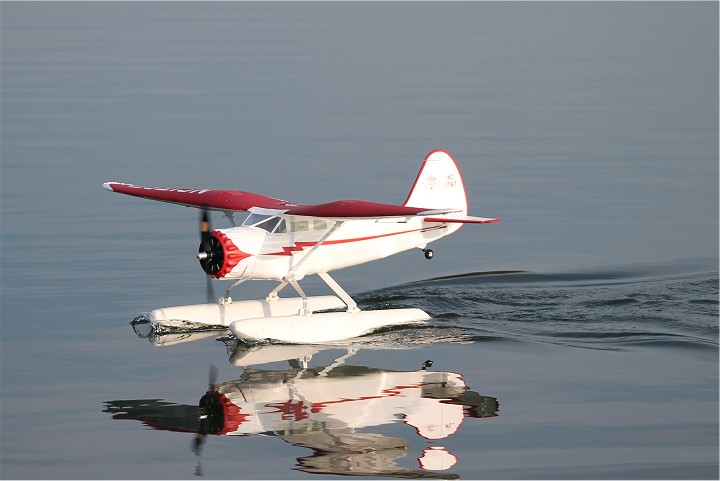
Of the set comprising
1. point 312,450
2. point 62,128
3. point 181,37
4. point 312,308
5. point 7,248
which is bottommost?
point 312,450

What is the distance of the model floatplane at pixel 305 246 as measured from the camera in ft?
53.5

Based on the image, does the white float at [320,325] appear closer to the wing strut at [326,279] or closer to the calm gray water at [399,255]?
the wing strut at [326,279]

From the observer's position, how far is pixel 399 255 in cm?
2222

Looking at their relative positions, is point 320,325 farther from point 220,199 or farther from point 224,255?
point 220,199

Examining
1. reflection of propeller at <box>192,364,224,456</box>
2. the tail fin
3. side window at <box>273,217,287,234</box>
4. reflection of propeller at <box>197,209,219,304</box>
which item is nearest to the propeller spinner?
reflection of propeller at <box>197,209,219,304</box>

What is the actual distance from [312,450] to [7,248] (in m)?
11.4

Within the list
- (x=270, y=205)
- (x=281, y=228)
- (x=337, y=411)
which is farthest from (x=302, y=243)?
(x=337, y=411)

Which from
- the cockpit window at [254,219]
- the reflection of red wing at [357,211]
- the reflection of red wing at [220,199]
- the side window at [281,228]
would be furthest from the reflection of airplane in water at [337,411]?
the reflection of red wing at [220,199]

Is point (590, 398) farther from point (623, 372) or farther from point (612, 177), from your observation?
point (612, 177)

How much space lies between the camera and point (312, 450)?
1224 centimetres

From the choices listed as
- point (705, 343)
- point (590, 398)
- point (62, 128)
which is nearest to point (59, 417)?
point (590, 398)

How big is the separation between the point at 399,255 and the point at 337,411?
29.1 feet

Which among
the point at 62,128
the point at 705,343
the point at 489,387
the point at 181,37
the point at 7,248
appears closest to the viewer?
the point at 489,387

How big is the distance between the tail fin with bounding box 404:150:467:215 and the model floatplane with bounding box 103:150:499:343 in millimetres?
15
